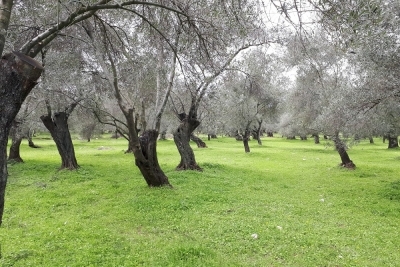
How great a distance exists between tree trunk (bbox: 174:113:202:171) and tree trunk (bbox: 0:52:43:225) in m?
12.6

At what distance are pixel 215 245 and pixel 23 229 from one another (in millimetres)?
4813

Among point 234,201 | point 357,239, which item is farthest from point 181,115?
point 357,239

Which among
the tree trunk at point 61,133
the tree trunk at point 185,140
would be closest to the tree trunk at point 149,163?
the tree trunk at point 185,140

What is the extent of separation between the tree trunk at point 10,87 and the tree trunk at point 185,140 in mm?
12580

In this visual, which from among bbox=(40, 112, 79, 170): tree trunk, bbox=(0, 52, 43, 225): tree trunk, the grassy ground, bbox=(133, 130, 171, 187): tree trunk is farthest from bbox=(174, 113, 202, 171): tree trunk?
bbox=(0, 52, 43, 225): tree trunk

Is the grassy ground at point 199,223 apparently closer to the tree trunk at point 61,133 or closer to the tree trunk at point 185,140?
the tree trunk at point 185,140

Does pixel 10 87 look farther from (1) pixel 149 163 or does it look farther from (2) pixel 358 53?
(2) pixel 358 53

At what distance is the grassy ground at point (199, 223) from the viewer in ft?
19.1

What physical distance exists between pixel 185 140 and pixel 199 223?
9081 mm

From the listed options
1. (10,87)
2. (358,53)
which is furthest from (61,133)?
(358,53)

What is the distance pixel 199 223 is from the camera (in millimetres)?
7797

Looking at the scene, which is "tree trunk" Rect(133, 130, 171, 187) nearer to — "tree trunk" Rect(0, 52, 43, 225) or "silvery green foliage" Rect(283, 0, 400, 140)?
"silvery green foliage" Rect(283, 0, 400, 140)

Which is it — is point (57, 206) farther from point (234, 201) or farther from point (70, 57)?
point (70, 57)

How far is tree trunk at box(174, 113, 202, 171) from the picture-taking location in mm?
16547
